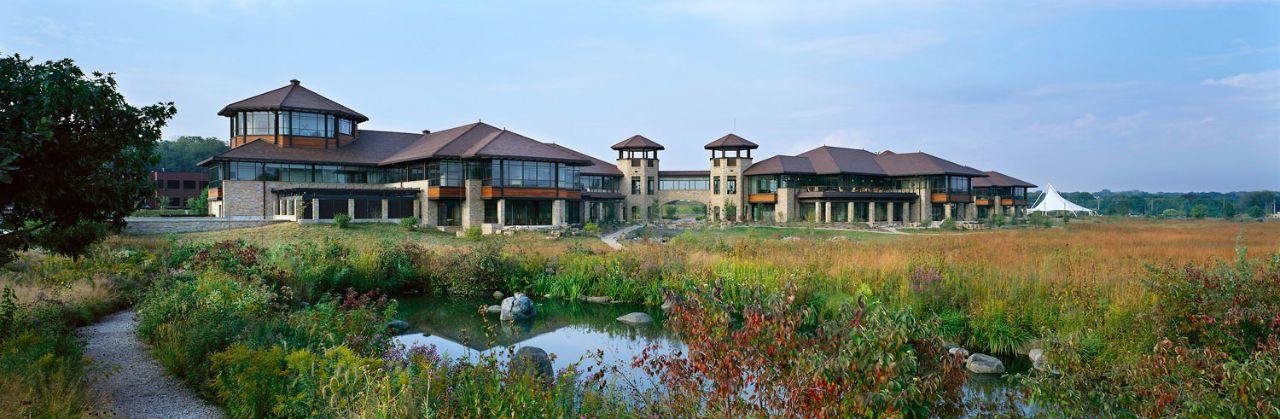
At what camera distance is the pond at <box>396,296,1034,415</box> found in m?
9.88

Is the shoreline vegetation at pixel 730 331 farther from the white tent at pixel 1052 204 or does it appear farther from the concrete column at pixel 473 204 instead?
the white tent at pixel 1052 204

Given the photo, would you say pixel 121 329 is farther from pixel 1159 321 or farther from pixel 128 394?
pixel 1159 321

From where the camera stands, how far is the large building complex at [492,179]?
33625 millimetres

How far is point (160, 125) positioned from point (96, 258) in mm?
9444

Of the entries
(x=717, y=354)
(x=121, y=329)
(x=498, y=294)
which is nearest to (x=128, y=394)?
(x=121, y=329)

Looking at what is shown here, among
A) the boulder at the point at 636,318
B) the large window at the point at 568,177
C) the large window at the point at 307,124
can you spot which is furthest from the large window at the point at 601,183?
the boulder at the point at 636,318

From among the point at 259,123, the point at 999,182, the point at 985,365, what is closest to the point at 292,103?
the point at 259,123

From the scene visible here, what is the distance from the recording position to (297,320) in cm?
782

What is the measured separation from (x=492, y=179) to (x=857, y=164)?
30770 mm

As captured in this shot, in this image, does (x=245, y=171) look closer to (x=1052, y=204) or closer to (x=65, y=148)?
(x=65, y=148)

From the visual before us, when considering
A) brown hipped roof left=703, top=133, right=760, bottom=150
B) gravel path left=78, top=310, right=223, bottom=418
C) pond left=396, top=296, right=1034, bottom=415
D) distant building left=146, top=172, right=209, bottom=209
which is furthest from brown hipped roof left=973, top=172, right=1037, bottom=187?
distant building left=146, top=172, right=209, bottom=209

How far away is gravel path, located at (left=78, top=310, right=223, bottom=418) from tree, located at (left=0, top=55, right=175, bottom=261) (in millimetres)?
1617

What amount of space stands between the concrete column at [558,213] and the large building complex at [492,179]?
0.34ft

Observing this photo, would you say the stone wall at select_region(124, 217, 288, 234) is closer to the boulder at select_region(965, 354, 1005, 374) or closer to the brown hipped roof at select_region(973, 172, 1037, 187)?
the boulder at select_region(965, 354, 1005, 374)
